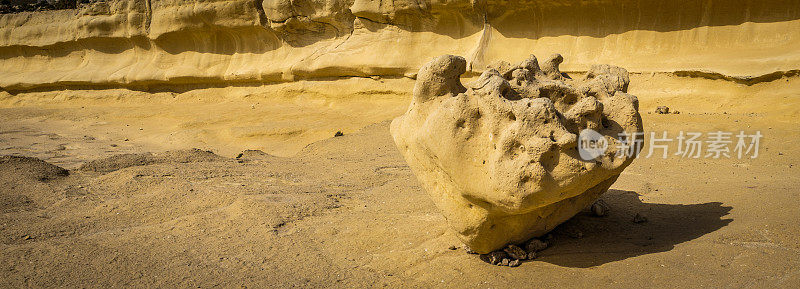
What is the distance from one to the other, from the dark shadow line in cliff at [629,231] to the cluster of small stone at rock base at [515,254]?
0.14 ft

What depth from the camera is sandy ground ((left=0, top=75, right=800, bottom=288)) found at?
231 centimetres

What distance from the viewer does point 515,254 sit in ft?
8.00

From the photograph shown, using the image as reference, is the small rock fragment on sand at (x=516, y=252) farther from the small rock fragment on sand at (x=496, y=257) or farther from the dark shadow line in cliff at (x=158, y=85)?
the dark shadow line in cliff at (x=158, y=85)

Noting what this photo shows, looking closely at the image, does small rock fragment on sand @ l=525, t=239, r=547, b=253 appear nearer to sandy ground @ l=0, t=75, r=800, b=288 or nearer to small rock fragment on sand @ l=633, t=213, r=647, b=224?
sandy ground @ l=0, t=75, r=800, b=288

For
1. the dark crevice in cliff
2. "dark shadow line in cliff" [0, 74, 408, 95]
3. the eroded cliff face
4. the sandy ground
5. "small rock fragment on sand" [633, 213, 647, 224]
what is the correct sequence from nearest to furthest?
the sandy ground, "small rock fragment on sand" [633, 213, 647, 224], the dark crevice in cliff, the eroded cliff face, "dark shadow line in cliff" [0, 74, 408, 95]

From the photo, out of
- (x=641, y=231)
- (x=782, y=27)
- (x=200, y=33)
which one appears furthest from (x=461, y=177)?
(x=200, y=33)

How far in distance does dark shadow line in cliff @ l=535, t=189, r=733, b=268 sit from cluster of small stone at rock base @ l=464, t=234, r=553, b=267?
42 mm

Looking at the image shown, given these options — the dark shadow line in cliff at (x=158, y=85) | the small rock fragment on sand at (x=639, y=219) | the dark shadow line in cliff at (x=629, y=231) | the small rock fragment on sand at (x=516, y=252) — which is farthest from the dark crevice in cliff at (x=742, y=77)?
the dark shadow line in cliff at (x=158, y=85)

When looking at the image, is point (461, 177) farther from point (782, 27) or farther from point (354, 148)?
point (782, 27)

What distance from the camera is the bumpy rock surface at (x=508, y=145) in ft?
6.72

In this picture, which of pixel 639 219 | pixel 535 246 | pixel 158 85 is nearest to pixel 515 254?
pixel 535 246

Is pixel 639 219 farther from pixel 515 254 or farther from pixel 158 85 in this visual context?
pixel 158 85

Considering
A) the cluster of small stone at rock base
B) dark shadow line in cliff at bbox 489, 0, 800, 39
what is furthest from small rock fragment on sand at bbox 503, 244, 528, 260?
dark shadow line in cliff at bbox 489, 0, 800, 39

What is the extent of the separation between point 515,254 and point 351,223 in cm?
102
